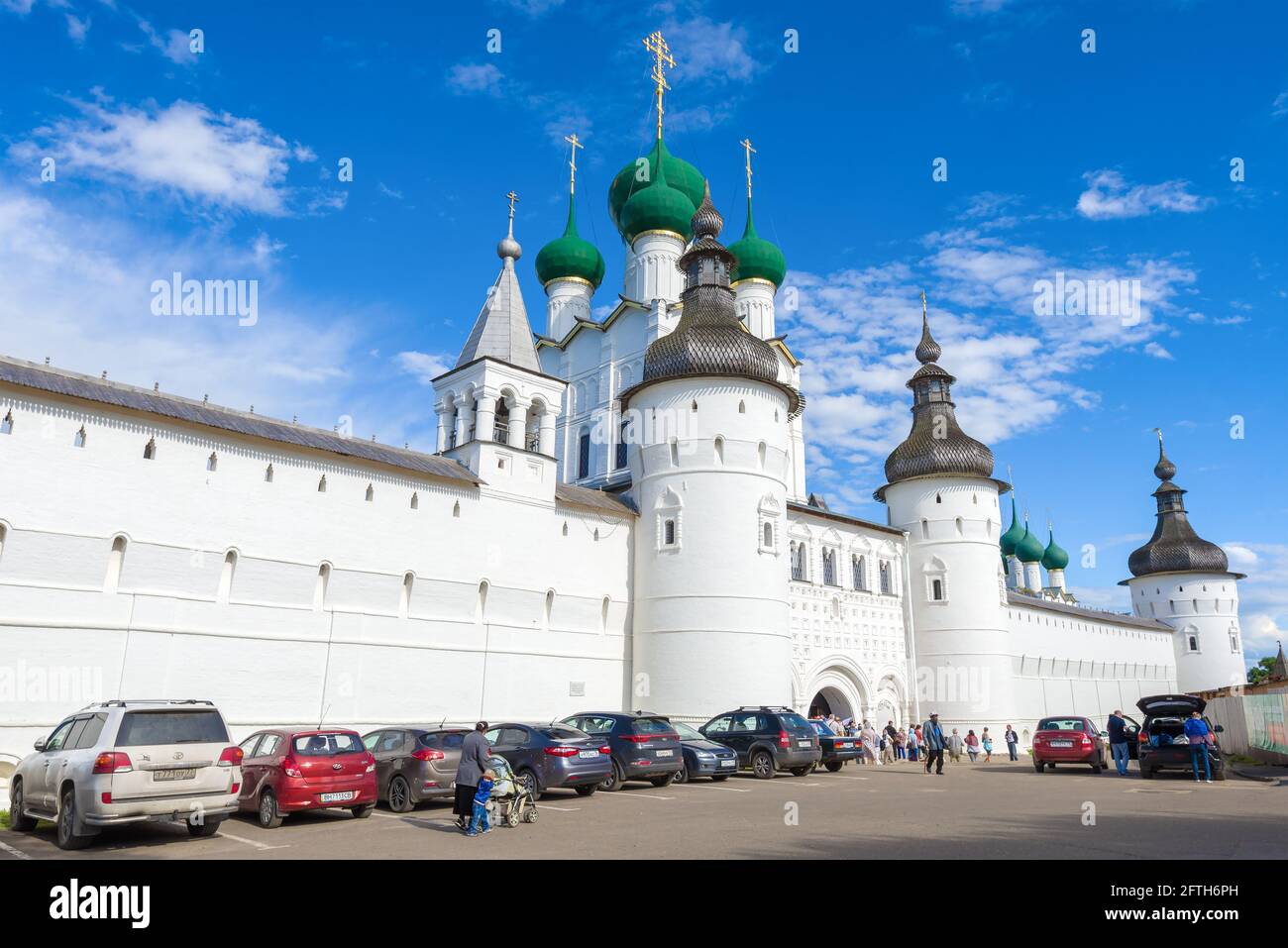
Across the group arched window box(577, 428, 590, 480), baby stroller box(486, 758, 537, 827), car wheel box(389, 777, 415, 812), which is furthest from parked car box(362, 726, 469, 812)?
arched window box(577, 428, 590, 480)

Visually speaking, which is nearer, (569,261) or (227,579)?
(227,579)

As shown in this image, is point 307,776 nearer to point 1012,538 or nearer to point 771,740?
point 771,740

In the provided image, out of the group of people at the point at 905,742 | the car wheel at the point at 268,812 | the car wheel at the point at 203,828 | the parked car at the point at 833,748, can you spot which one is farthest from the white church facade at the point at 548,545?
the car wheel at the point at 203,828

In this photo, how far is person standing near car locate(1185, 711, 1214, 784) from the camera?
1605 cm

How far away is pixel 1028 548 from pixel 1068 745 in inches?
1751

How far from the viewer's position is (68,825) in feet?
30.4

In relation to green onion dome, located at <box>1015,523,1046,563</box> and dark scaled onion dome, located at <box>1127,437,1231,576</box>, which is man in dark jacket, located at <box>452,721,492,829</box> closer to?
dark scaled onion dome, located at <box>1127,437,1231,576</box>

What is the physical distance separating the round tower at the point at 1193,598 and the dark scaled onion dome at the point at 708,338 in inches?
1294

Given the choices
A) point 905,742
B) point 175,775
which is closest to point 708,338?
point 905,742

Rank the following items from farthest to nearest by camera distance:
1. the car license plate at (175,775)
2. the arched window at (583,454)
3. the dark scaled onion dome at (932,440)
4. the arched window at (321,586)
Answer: the arched window at (583,454) → the dark scaled onion dome at (932,440) → the arched window at (321,586) → the car license plate at (175,775)

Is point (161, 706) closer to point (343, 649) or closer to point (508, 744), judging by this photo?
point (508, 744)

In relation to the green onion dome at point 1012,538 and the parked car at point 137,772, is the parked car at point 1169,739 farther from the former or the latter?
the green onion dome at point 1012,538

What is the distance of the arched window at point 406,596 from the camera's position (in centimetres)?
2031
